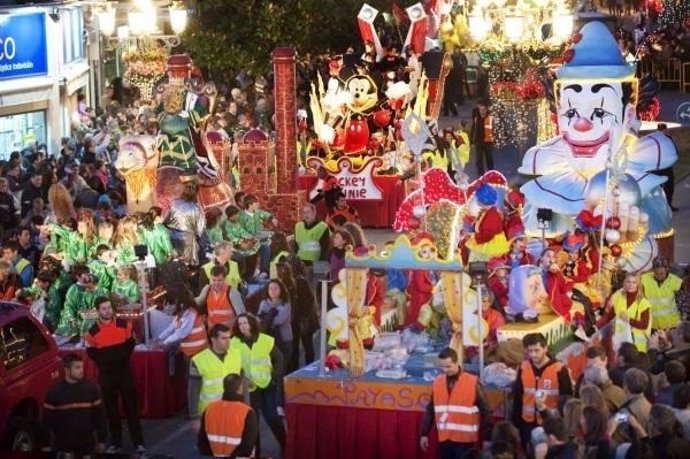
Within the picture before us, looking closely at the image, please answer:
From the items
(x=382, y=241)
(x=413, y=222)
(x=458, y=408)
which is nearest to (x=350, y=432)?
(x=458, y=408)

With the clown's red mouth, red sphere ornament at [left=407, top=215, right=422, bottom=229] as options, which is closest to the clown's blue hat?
the clown's red mouth

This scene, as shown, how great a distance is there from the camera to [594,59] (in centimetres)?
2256

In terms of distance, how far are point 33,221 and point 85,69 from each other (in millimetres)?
17530

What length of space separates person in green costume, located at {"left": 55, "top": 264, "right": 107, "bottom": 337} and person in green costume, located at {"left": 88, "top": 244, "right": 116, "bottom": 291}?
0.50 meters

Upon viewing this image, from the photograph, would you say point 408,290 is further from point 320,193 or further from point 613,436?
point 320,193

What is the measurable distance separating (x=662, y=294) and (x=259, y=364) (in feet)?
15.5

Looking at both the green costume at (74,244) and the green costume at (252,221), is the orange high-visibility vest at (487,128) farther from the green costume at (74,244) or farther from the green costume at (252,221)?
the green costume at (74,244)

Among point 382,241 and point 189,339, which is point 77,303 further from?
point 382,241

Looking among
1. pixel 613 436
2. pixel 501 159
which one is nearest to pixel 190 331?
pixel 613 436

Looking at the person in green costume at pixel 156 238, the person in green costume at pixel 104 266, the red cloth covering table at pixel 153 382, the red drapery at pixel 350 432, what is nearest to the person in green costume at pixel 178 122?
the person in green costume at pixel 156 238

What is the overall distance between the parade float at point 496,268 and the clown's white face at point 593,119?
0.06 feet

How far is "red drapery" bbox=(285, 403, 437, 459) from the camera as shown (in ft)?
49.6

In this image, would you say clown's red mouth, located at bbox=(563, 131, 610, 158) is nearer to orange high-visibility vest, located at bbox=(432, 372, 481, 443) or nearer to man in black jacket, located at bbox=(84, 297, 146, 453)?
man in black jacket, located at bbox=(84, 297, 146, 453)

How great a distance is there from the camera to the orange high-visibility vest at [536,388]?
14.2 m
